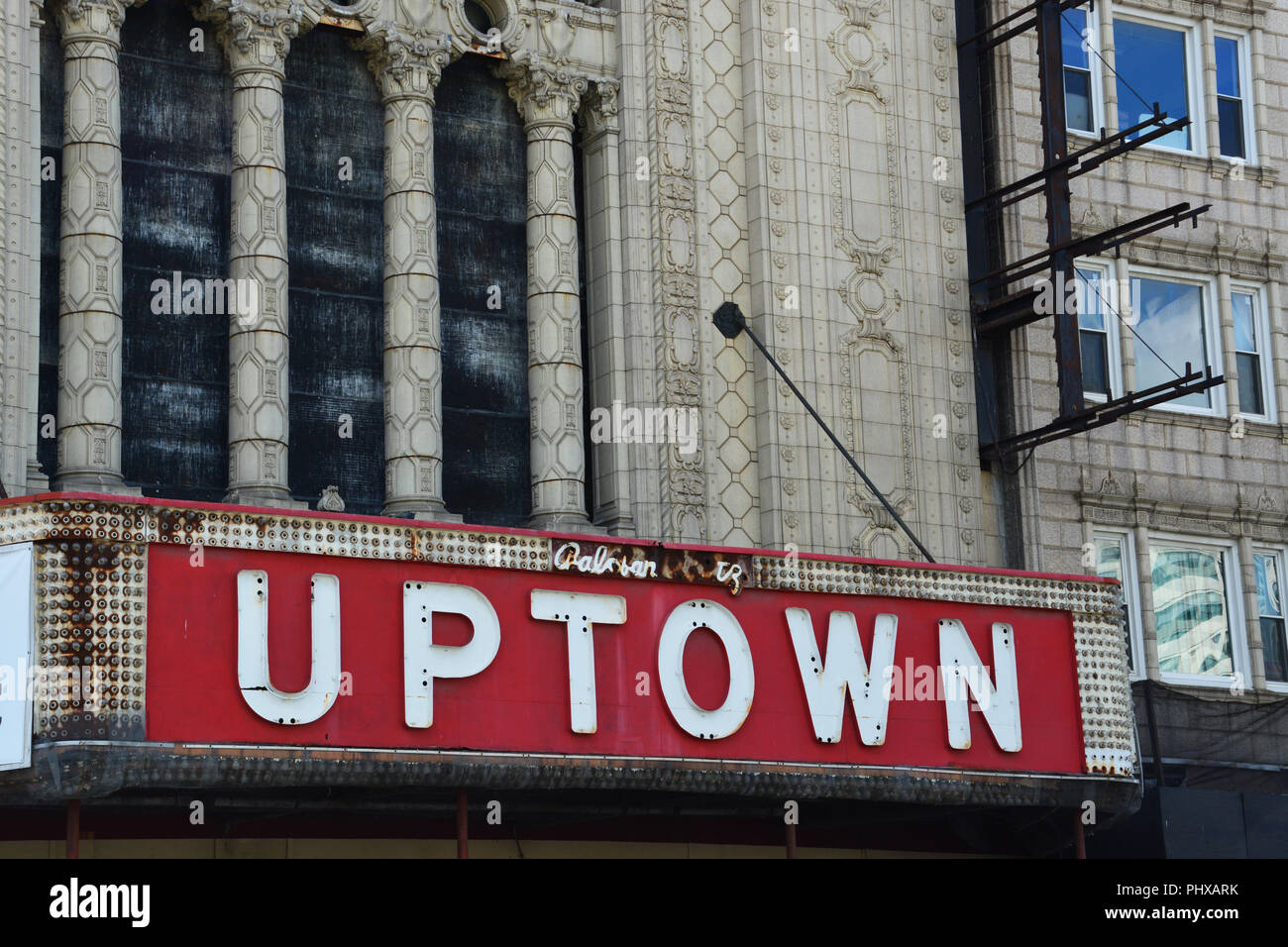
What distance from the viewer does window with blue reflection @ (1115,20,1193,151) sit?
30.0 m

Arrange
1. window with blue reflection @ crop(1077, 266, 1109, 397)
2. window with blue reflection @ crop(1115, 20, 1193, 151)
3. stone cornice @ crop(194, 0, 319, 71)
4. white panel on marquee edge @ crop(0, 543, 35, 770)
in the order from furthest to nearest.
Answer: 1. window with blue reflection @ crop(1115, 20, 1193, 151)
2. window with blue reflection @ crop(1077, 266, 1109, 397)
3. stone cornice @ crop(194, 0, 319, 71)
4. white panel on marquee edge @ crop(0, 543, 35, 770)

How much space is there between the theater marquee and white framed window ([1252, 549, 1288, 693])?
20.4 feet

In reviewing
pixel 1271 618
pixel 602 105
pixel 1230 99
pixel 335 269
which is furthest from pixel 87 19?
pixel 1271 618

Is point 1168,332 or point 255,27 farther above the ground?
point 255,27

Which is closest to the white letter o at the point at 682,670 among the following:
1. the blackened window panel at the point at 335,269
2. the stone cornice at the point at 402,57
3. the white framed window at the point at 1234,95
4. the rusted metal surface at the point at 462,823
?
the rusted metal surface at the point at 462,823

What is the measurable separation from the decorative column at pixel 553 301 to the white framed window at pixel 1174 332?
804 centimetres

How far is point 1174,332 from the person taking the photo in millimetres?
29641

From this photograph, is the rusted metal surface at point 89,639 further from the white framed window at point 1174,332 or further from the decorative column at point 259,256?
the white framed window at point 1174,332

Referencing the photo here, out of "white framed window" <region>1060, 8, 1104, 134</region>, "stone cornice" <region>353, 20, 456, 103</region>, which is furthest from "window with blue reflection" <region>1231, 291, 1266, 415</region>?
"stone cornice" <region>353, 20, 456, 103</region>

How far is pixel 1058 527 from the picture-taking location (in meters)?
27.7

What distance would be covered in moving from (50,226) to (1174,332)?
14.5 m

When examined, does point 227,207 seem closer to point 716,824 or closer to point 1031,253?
point 716,824

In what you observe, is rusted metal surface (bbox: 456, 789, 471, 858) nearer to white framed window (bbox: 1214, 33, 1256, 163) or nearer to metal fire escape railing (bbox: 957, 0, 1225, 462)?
metal fire escape railing (bbox: 957, 0, 1225, 462)

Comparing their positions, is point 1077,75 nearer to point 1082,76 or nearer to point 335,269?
point 1082,76
